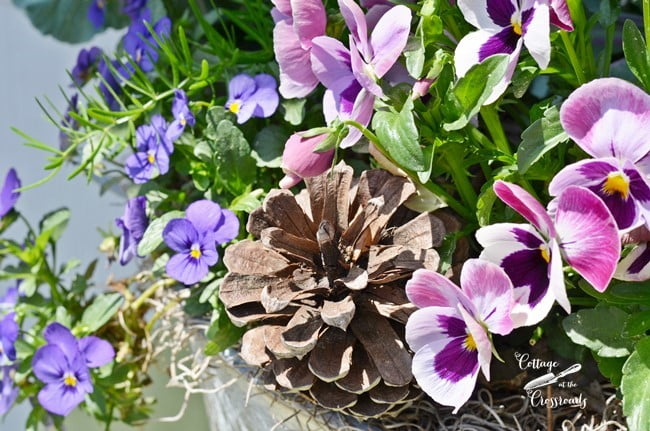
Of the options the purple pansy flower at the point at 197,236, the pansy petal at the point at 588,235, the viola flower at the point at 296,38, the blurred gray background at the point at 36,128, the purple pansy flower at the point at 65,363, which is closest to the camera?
the pansy petal at the point at 588,235

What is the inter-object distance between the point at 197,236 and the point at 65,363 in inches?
7.6

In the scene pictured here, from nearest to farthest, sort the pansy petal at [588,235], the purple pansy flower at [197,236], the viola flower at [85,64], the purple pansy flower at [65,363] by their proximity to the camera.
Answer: the pansy petal at [588,235] < the purple pansy flower at [197,236] < the purple pansy flower at [65,363] < the viola flower at [85,64]

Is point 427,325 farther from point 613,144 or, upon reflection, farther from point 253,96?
point 253,96

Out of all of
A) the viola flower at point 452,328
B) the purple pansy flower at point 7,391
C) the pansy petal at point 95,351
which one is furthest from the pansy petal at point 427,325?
the purple pansy flower at point 7,391

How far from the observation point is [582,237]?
440 millimetres

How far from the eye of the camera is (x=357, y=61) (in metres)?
Answer: 0.50

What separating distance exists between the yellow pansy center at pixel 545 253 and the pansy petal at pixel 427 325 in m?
0.06

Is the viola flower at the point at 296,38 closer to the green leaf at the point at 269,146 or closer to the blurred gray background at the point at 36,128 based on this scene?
the green leaf at the point at 269,146

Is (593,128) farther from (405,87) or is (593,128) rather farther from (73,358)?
(73,358)

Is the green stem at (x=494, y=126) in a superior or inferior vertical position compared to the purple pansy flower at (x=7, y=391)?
superior

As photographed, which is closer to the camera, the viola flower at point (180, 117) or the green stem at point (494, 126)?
the green stem at point (494, 126)

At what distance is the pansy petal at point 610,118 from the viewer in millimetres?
428

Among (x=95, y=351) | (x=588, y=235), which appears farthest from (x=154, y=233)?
(x=588, y=235)

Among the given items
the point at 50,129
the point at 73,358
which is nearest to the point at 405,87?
the point at 73,358
